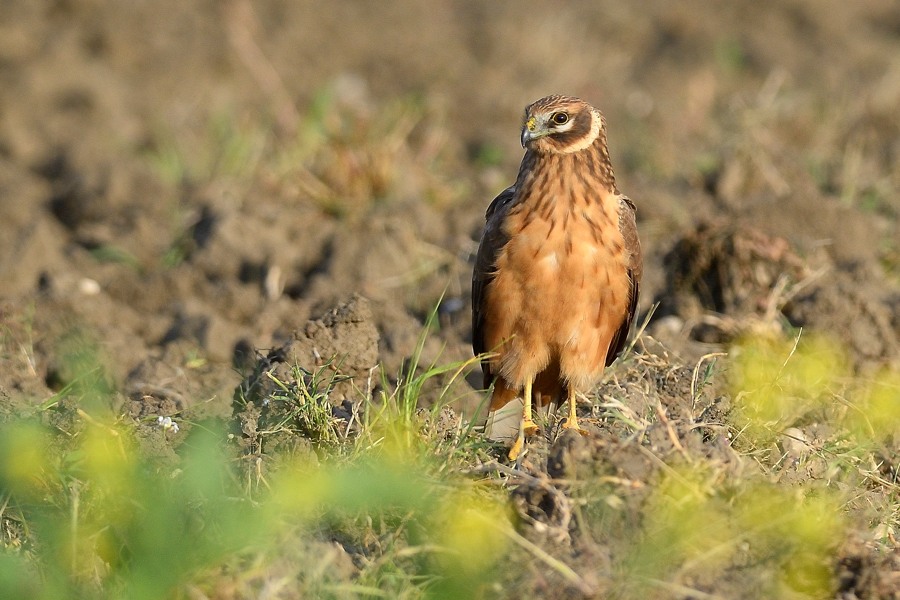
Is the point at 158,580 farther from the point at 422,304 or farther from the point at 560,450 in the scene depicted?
the point at 422,304

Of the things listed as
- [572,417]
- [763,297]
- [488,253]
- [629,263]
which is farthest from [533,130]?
[763,297]

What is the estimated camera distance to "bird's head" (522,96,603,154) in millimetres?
6031

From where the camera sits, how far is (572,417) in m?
5.98

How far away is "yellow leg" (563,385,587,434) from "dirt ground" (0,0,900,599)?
0.80 ft

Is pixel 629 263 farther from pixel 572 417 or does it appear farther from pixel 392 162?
pixel 392 162

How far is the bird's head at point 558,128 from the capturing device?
6.03 m

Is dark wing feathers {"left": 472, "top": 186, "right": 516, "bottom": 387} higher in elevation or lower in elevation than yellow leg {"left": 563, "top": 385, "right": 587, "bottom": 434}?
higher

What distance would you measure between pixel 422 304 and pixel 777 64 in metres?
6.67

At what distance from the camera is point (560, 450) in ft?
14.6

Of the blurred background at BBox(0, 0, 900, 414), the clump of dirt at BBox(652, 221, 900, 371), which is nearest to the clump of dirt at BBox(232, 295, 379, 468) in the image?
the blurred background at BBox(0, 0, 900, 414)

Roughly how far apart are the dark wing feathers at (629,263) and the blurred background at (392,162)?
1.32 ft

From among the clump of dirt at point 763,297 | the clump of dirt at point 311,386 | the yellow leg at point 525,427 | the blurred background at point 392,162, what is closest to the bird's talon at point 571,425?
the yellow leg at point 525,427

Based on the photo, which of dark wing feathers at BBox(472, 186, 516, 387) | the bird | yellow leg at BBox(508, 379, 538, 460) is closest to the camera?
yellow leg at BBox(508, 379, 538, 460)

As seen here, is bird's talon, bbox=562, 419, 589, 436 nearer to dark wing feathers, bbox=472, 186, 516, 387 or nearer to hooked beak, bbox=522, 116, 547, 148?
dark wing feathers, bbox=472, 186, 516, 387
